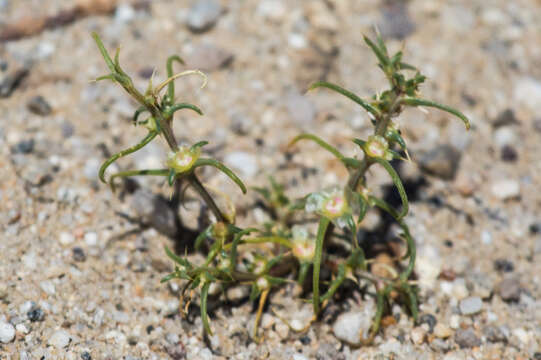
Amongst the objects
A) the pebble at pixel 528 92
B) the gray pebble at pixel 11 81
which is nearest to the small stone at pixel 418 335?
the pebble at pixel 528 92

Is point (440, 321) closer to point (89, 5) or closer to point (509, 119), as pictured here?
point (509, 119)

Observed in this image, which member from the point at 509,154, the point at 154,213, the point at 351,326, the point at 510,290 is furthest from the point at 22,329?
the point at 509,154

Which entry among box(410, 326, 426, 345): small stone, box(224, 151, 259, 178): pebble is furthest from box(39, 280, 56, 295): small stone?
box(410, 326, 426, 345): small stone

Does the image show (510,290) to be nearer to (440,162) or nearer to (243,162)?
(440,162)

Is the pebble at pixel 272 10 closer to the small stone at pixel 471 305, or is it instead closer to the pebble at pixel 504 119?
the pebble at pixel 504 119

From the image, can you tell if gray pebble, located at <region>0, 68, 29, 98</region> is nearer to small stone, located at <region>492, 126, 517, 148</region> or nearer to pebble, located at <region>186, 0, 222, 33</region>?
pebble, located at <region>186, 0, 222, 33</region>
